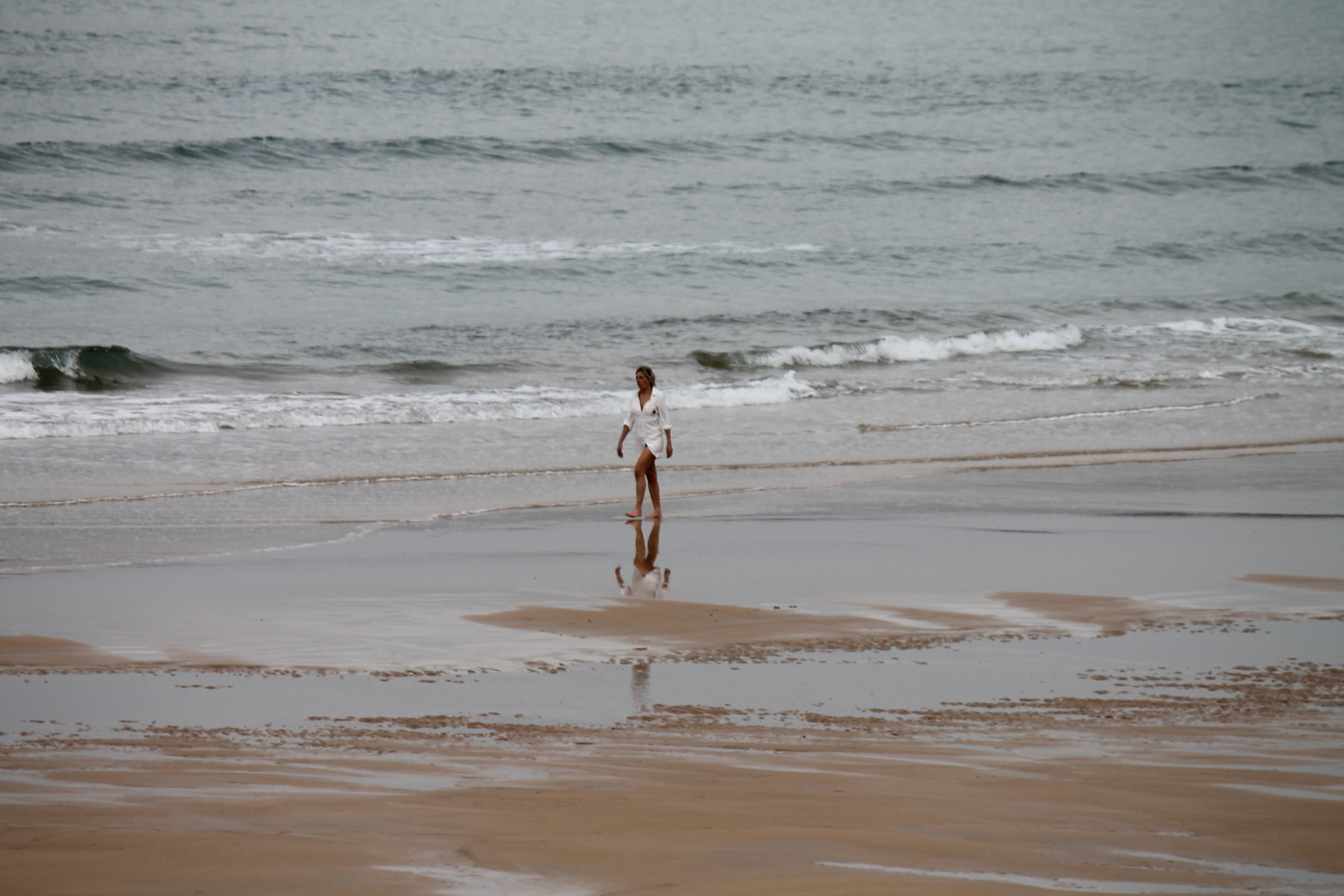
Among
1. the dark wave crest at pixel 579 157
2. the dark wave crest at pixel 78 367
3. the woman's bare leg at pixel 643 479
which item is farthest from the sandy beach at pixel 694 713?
the dark wave crest at pixel 579 157

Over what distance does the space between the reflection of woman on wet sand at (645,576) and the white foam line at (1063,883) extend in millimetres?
4294

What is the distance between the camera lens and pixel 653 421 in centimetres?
1137

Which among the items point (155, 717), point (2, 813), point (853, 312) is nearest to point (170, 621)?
point (155, 717)

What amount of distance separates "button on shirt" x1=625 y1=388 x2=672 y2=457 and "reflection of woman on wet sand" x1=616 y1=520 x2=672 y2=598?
1625 millimetres

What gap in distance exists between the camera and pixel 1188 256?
3225cm

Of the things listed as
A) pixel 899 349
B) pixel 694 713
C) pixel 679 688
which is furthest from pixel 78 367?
pixel 694 713

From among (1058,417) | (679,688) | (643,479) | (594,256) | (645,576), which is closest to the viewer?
(679,688)

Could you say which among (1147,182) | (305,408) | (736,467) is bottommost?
(736,467)

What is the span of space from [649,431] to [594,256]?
17492 mm

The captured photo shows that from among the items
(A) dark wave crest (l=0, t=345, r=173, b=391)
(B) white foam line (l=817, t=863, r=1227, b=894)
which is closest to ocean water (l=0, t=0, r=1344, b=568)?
(A) dark wave crest (l=0, t=345, r=173, b=391)

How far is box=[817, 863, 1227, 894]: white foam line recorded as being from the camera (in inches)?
133

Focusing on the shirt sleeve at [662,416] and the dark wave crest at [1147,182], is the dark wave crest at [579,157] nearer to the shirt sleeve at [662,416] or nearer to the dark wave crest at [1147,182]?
the dark wave crest at [1147,182]

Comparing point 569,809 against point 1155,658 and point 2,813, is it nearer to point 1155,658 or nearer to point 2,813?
point 2,813

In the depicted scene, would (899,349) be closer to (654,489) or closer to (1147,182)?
(654,489)
